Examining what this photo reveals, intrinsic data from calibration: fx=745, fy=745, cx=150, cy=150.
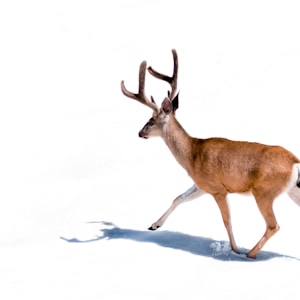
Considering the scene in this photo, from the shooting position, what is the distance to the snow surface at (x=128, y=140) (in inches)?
299

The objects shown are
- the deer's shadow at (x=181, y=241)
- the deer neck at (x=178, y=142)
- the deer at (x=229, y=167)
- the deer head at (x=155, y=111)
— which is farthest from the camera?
the deer head at (x=155, y=111)

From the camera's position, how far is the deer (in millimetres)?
7531

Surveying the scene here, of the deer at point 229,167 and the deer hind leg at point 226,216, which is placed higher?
the deer at point 229,167

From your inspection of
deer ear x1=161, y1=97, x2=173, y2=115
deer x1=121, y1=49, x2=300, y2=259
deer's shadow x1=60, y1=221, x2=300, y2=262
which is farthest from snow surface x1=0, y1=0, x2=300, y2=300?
deer ear x1=161, y1=97, x2=173, y2=115

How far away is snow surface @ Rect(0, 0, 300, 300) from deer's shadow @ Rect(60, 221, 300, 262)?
2cm

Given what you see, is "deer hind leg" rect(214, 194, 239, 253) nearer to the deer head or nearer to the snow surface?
the snow surface

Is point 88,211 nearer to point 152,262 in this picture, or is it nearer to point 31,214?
point 31,214

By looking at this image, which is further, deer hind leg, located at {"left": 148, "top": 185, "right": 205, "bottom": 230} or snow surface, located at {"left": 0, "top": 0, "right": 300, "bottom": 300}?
deer hind leg, located at {"left": 148, "top": 185, "right": 205, "bottom": 230}

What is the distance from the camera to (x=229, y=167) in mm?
7910

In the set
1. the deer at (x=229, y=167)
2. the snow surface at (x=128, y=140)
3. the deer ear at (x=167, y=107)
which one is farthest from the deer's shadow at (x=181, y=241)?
the deer ear at (x=167, y=107)

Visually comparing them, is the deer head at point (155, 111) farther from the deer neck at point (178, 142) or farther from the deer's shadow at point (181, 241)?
the deer's shadow at point (181, 241)

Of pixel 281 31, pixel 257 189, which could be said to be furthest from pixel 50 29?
pixel 257 189

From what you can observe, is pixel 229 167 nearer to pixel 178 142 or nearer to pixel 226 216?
pixel 226 216

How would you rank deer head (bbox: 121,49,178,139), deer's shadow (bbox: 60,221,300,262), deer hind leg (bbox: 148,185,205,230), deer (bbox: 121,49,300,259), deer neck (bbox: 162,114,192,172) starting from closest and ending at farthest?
1. deer (bbox: 121,49,300,259)
2. deer's shadow (bbox: 60,221,300,262)
3. deer neck (bbox: 162,114,192,172)
4. deer head (bbox: 121,49,178,139)
5. deer hind leg (bbox: 148,185,205,230)
